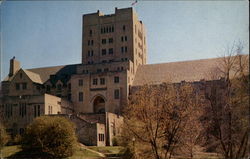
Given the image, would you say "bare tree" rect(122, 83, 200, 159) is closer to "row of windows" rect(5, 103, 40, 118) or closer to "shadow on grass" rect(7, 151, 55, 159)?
"shadow on grass" rect(7, 151, 55, 159)

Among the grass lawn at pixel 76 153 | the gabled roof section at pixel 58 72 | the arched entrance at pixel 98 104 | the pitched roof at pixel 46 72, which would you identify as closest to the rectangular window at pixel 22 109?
the grass lawn at pixel 76 153

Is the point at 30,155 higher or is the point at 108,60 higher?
the point at 108,60

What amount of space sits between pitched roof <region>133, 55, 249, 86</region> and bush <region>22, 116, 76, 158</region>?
19.6m

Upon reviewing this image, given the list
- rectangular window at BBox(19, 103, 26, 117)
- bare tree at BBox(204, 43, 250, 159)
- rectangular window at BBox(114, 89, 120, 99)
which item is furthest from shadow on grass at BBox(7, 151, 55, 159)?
rectangular window at BBox(114, 89, 120, 99)

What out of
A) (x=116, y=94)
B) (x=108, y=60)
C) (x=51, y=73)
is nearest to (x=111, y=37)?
(x=108, y=60)

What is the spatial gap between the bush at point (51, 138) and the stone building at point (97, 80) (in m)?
7.69

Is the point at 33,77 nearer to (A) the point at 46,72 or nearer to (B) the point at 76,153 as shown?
(A) the point at 46,72

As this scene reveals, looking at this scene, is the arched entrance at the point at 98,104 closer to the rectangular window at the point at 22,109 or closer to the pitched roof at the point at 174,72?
the pitched roof at the point at 174,72

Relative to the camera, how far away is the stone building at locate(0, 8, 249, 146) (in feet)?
140

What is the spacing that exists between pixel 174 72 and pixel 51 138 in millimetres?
25454

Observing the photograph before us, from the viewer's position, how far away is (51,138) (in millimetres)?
30562

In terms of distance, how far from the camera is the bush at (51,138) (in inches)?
1182

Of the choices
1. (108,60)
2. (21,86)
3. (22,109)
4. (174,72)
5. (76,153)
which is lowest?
(76,153)

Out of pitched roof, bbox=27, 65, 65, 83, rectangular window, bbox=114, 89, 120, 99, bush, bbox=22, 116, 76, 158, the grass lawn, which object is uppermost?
pitched roof, bbox=27, 65, 65, 83
